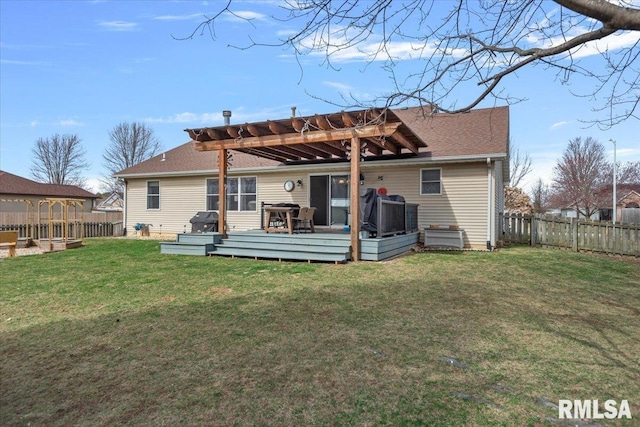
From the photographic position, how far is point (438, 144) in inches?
460

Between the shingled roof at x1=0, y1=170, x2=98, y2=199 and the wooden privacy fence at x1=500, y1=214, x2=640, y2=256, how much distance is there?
99.5 ft

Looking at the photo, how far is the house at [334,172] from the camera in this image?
8.83 m

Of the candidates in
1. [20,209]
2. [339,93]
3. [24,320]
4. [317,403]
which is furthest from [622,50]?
[20,209]

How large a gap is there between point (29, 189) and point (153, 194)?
17.7 meters

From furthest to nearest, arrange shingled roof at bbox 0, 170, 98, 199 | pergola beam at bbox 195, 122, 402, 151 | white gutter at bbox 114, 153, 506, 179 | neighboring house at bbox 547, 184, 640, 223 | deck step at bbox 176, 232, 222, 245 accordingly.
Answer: neighboring house at bbox 547, 184, 640, 223
shingled roof at bbox 0, 170, 98, 199
white gutter at bbox 114, 153, 506, 179
deck step at bbox 176, 232, 222, 245
pergola beam at bbox 195, 122, 402, 151

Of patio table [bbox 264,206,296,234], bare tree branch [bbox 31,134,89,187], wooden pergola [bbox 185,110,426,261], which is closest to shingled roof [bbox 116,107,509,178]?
wooden pergola [bbox 185,110,426,261]

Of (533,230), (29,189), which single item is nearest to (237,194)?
(533,230)

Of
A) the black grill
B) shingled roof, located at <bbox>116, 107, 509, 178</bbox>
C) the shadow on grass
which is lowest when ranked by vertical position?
the shadow on grass

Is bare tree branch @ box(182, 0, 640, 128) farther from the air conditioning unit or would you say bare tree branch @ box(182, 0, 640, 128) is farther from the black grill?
the black grill

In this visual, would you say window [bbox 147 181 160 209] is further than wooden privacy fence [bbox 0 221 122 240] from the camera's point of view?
No

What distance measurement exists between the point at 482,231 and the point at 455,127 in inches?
166

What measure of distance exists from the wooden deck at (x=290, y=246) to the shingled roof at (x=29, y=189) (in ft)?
75.9

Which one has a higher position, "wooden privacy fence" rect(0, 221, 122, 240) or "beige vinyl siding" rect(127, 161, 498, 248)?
"beige vinyl siding" rect(127, 161, 498, 248)

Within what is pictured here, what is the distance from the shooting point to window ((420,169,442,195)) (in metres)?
11.2
